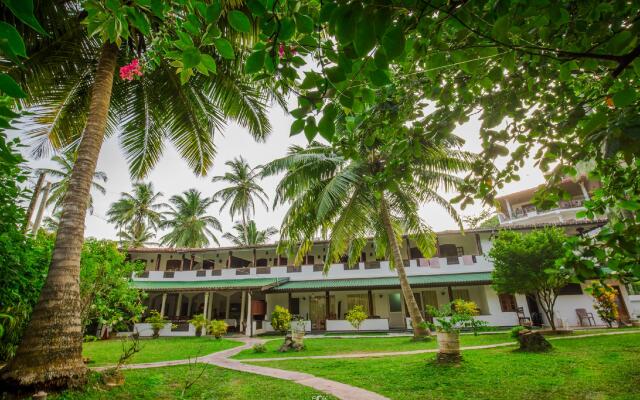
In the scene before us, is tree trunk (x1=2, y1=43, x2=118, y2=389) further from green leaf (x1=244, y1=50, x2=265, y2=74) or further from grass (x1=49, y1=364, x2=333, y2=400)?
green leaf (x1=244, y1=50, x2=265, y2=74)

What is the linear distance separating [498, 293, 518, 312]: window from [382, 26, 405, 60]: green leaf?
2015 cm

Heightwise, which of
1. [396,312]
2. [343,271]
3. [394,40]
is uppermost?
[343,271]

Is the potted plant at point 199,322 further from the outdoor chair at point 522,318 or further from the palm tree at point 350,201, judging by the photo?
the outdoor chair at point 522,318

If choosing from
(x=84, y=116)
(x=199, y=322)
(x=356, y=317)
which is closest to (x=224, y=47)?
(x=84, y=116)

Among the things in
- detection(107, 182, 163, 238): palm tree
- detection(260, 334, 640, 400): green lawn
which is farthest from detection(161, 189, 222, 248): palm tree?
detection(260, 334, 640, 400): green lawn

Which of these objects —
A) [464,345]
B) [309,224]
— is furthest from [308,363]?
[464,345]

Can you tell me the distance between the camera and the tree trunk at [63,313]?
12.6 feet

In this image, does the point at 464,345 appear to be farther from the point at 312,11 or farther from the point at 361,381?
the point at 312,11

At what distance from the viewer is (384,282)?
18.3 meters

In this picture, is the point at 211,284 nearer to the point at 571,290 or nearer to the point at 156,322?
the point at 156,322

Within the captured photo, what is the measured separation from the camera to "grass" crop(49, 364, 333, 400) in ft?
14.4

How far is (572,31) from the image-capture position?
58.1 inches

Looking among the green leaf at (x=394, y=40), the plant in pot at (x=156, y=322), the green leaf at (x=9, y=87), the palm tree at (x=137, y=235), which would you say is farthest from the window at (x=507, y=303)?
the palm tree at (x=137, y=235)

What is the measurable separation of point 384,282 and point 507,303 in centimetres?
700
